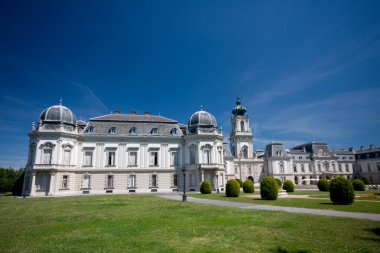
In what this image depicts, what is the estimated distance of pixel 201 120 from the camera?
42344mm

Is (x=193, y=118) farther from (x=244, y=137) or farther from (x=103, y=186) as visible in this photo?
(x=244, y=137)

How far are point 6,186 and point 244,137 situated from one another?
6735 cm

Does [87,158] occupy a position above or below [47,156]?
below

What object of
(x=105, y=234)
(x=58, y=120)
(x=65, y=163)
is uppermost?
(x=58, y=120)

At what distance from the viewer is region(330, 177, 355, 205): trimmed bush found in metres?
17.5

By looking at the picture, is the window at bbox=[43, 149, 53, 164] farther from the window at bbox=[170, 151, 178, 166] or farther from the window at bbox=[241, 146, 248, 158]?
the window at bbox=[241, 146, 248, 158]

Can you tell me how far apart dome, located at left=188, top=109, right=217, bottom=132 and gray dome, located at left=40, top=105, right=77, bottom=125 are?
20.7 m

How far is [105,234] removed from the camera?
9.39 meters

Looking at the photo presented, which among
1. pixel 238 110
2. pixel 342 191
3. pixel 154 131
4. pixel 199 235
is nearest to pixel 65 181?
pixel 154 131

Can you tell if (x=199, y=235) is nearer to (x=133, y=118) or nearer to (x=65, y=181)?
(x=65, y=181)

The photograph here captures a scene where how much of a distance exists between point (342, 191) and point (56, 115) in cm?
3974

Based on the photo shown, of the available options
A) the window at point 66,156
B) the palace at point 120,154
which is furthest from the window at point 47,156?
the window at point 66,156

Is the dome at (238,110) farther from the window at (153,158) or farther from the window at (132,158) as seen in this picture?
the window at (132,158)

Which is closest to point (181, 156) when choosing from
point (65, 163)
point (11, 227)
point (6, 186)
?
point (65, 163)
